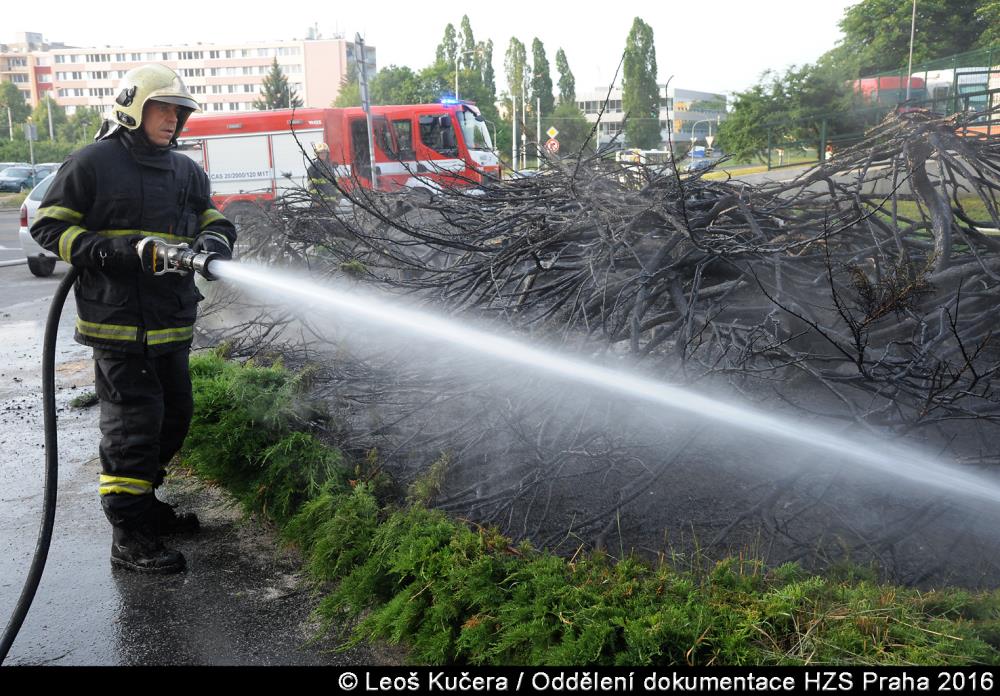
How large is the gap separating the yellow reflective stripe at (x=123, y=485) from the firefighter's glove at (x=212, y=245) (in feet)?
3.24

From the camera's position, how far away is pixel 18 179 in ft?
112

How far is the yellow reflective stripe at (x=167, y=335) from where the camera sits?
3.38m

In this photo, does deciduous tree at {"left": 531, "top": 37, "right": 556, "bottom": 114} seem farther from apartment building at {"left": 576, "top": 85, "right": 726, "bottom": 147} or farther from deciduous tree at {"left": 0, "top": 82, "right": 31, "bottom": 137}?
deciduous tree at {"left": 0, "top": 82, "right": 31, "bottom": 137}

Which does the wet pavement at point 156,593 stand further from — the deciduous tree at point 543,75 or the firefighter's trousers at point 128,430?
the deciduous tree at point 543,75

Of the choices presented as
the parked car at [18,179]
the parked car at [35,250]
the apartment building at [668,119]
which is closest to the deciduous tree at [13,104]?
the parked car at [18,179]

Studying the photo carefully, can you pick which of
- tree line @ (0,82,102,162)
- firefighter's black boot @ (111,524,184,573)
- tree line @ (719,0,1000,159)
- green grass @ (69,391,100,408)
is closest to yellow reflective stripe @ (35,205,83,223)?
firefighter's black boot @ (111,524,184,573)

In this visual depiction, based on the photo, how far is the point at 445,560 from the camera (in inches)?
106

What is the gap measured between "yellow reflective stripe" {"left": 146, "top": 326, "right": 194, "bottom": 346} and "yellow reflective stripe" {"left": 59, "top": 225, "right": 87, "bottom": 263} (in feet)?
1.38

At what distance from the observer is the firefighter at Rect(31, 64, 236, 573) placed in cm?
326

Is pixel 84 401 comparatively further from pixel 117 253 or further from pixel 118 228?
pixel 117 253
